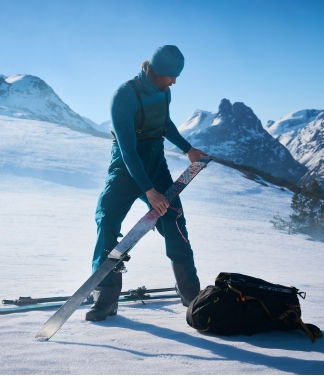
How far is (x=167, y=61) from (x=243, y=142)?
6721 inches

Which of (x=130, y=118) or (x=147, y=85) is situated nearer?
(x=130, y=118)

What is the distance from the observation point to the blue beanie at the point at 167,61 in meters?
3.04

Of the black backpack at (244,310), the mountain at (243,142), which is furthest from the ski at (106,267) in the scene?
the mountain at (243,142)

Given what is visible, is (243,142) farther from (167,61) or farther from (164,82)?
(167,61)

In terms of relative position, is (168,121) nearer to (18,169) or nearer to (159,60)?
(159,60)

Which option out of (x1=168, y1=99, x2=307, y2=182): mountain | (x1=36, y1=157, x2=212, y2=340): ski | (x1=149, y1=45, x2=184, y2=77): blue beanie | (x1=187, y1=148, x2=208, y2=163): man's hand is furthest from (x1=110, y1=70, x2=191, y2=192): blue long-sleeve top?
(x1=168, y1=99, x2=307, y2=182): mountain

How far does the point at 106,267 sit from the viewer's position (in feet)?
9.19

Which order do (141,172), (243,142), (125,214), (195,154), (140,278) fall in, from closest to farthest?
1. (141,172)
2. (125,214)
3. (195,154)
4. (140,278)
5. (243,142)

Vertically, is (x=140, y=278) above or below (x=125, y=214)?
below

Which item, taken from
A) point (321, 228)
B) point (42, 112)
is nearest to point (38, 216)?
point (321, 228)

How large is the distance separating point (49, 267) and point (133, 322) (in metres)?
3.27

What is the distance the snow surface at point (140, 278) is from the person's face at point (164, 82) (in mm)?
1889

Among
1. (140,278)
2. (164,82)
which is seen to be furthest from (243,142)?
(164,82)

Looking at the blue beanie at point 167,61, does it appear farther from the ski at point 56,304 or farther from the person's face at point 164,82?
the ski at point 56,304
